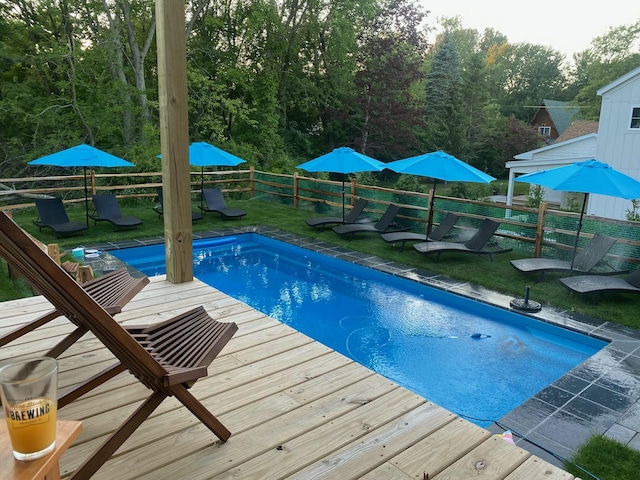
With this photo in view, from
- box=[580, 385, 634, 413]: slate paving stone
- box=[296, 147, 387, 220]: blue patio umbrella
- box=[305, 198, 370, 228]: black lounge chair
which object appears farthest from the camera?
box=[305, 198, 370, 228]: black lounge chair

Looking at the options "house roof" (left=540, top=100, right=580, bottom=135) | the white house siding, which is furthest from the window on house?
"house roof" (left=540, top=100, right=580, bottom=135)

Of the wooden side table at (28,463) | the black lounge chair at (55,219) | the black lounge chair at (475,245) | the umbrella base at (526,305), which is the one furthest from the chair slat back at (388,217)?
the wooden side table at (28,463)

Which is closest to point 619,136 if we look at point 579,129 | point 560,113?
point 579,129

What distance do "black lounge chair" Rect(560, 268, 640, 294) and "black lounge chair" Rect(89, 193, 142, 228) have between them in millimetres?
7528

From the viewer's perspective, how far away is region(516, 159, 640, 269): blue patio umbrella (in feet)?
18.4

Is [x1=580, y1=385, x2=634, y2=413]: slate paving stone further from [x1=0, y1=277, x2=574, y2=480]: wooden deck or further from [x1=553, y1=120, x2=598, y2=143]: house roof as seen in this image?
[x1=553, y1=120, x2=598, y2=143]: house roof

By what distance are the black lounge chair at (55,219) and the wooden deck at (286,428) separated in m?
6.05

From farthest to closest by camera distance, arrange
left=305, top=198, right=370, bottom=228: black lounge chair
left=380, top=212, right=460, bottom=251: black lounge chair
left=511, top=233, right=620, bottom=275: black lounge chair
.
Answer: left=305, top=198, right=370, bottom=228: black lounge chair → left=380, top=212, right=460, bottom=251: black lounge chair → left=511, top=233, right=620, bottom=275: black lounge chair

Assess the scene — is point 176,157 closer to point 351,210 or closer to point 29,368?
point 29,368

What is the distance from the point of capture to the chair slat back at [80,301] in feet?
4.60

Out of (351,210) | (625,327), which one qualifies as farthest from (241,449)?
(351,210)

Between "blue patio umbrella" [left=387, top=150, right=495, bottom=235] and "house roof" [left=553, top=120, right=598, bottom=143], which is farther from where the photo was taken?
"house roof" [left=553, top=120, right=598, bottom=143]

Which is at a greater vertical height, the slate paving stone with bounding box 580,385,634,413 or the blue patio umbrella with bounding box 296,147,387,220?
the blue patio umbrella with bounding box 296,147,387,220

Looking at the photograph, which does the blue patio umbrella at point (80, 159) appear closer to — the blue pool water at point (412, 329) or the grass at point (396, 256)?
the grass at point (396, 256)
